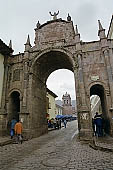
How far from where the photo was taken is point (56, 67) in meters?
17.4

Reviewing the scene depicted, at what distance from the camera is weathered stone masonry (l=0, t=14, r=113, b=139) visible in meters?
11.8

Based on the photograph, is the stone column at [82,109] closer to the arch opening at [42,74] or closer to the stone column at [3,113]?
the arch opening at [42,74]

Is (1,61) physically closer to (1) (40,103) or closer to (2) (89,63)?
(1) (40,103)

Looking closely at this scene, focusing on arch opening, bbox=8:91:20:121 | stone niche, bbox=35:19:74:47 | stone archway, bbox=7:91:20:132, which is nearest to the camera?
stone archway, bbox=7:91:20:132

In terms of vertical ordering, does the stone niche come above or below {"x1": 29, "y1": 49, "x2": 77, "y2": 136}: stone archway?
above

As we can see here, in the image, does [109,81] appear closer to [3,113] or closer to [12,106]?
[12,106]

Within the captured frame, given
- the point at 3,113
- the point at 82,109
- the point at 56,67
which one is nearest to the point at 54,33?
the point at 56,67

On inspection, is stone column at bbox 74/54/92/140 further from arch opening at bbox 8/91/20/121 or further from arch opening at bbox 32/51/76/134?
arch opening at bbox 8/91/20/121

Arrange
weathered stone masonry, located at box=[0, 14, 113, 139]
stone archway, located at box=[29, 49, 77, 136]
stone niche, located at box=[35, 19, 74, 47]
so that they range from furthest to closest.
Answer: stone niche, located at box=[35, 19, 74, 47]
stone archway, located at box=[29, 49, 77, 136]
weathered stone masonry, located at box=[0, 14, 113, 139]

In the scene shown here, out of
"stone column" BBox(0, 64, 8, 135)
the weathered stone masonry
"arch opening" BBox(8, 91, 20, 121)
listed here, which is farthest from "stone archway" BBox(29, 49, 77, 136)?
"stone column" BBox(0, 64, 8, 135)

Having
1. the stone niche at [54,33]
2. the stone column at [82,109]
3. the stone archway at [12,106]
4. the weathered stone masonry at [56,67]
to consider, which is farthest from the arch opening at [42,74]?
the stone archway at [12,106]

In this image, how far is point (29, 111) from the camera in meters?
12.8

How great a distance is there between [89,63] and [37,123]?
824 cm

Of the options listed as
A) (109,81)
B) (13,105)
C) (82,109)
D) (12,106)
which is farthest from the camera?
(13,105)
